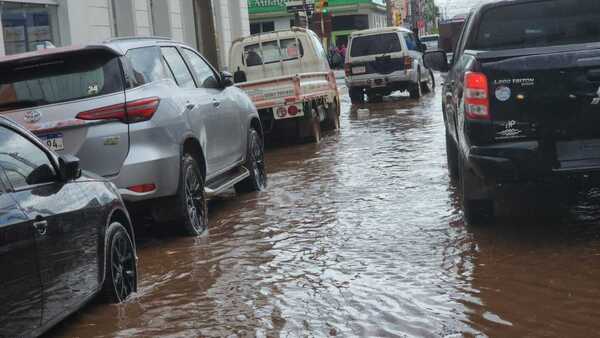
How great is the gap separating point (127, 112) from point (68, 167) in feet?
6.27

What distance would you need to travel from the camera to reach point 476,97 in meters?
6.48

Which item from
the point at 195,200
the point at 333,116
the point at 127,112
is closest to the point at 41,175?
the point at 127,112

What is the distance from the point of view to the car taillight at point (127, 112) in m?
6.99

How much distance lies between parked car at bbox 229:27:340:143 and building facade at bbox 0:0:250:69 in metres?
1.92

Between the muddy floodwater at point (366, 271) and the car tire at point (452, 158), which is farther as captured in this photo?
the car tire at point (452, 158)

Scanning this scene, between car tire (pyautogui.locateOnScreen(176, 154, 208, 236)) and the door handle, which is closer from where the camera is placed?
the door handle

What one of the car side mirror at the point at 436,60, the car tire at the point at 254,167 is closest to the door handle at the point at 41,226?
the car side mirror at the point at 436,60

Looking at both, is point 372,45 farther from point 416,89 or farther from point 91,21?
point 91,21

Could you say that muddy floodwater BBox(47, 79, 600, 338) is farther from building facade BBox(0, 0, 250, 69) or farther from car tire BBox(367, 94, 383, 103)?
A: car tire BBox(367, 94, 383, 103)

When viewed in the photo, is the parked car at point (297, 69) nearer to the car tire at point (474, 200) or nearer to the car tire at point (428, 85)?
the car tire at point (474, 200)

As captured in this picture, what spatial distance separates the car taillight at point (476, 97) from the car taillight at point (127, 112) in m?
2.36

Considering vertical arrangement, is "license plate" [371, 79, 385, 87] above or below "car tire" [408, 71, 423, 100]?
above

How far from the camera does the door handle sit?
4.57 metres

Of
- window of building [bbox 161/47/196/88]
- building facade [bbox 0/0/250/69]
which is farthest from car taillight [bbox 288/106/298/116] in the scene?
window of building [bbox 161/47/196/88]
